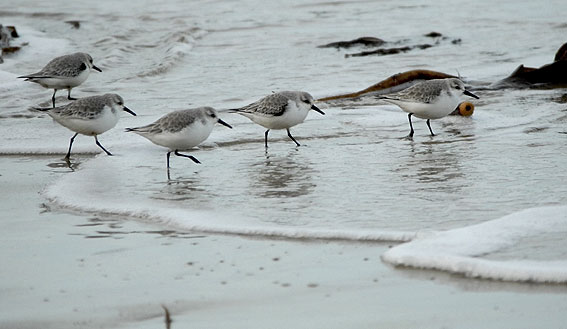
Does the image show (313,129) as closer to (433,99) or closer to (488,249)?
(433,99)

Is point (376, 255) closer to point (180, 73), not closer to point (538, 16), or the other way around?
point (180, 73)

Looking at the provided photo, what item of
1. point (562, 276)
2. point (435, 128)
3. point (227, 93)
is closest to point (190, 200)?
point (562, 276)

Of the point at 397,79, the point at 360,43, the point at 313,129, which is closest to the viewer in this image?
the point at 313,129

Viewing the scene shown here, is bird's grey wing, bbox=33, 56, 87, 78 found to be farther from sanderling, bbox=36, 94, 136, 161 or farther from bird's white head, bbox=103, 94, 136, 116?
bird's white head, bbox=103, 94, 136, 116

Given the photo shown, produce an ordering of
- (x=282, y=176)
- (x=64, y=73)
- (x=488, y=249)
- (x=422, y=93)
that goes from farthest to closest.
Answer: (x=64, y=73) < (x=422, y=93) < (x=282, y=176) < (x=488, y=249)

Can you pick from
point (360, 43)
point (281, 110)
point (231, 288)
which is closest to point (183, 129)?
point (281, 110)

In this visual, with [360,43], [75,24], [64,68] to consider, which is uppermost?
[64,68]

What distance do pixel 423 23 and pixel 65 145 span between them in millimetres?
10935

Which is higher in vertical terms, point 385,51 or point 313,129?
point 313,129

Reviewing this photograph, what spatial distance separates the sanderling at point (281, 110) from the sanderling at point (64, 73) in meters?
3.73

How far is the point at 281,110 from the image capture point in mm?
9312

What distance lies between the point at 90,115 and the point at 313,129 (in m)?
2.55

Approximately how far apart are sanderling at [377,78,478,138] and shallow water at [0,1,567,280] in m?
0.25

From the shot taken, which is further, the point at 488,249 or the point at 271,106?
the point at 271,106
